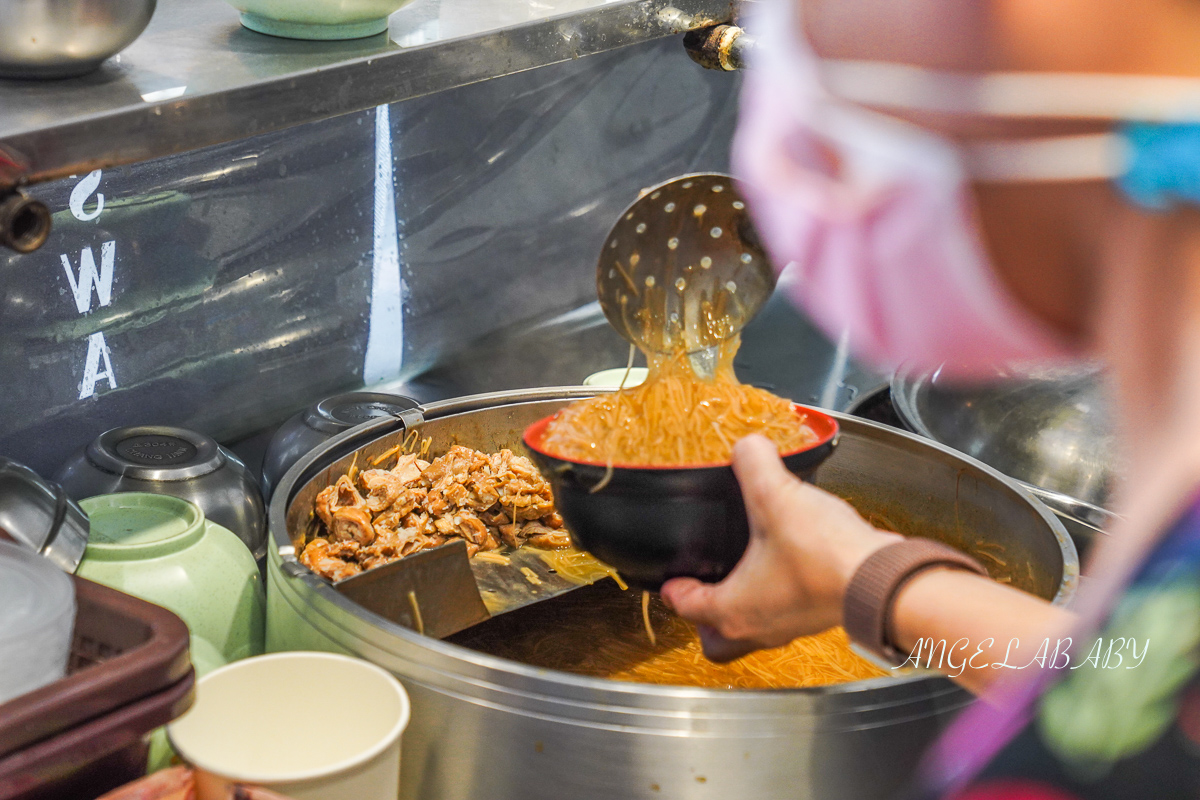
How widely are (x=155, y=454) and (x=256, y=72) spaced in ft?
2.89

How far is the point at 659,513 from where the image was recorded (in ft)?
4.25

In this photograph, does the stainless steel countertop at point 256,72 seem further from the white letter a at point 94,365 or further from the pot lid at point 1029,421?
the pot lid at point 1029,421

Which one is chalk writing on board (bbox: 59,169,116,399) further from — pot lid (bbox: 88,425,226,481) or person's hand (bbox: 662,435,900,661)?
person's hand (bbox: 662,435,900,661)

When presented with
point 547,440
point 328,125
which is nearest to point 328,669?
point 547,440

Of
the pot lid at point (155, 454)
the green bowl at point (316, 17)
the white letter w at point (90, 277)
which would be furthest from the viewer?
the white letter w at point (90, 277)

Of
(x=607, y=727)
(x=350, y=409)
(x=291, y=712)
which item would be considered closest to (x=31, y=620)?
(x=291, y=712)

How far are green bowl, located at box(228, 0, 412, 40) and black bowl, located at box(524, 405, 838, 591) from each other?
60 cm

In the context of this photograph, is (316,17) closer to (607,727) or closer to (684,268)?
(684,268)

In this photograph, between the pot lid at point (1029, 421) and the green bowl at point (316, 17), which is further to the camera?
the pot lid at point (1029, 421)

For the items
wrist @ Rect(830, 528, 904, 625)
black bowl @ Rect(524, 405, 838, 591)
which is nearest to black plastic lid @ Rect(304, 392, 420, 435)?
black bowl @ Rect(524, 405, 838, 591)

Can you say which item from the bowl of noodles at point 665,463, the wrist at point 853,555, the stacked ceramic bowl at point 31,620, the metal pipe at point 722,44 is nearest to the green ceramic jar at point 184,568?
the stacked ceramic bowl at point 31,620

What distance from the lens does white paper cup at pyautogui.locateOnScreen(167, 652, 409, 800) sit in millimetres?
1268

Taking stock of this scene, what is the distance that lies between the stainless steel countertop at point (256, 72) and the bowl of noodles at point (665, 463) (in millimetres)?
503

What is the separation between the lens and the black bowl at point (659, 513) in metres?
1.28
